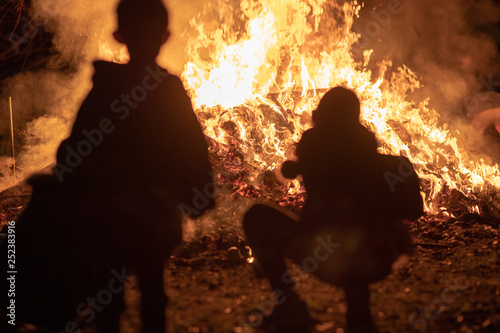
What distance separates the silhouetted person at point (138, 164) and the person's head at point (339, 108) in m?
0.98

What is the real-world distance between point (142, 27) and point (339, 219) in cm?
177

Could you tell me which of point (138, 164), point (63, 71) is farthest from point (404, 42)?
point (63, 71)

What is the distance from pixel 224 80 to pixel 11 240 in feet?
15.4

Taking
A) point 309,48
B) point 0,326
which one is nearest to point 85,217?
point 0,326

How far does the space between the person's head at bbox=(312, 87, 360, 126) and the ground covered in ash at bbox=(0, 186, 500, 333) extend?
4.41ft

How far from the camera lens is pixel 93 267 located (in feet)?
8.57

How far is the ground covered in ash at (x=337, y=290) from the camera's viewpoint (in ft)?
9.10

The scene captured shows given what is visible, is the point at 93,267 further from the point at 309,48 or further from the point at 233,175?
the point at 309,48

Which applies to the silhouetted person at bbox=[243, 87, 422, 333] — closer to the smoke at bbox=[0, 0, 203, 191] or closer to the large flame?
the large flame

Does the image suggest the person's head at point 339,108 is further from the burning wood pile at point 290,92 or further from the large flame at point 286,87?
the large flame at point 286,87

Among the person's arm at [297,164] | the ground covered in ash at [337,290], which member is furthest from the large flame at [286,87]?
the person's arm at [297,164]

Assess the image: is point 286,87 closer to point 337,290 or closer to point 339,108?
point 339,108

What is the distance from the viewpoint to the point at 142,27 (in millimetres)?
2459

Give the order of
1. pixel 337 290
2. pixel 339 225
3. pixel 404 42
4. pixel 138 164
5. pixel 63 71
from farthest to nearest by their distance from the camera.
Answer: pixel 63 71
pixel 404 42
pixel 337 290
pixel 339 225
pixel 138 164
